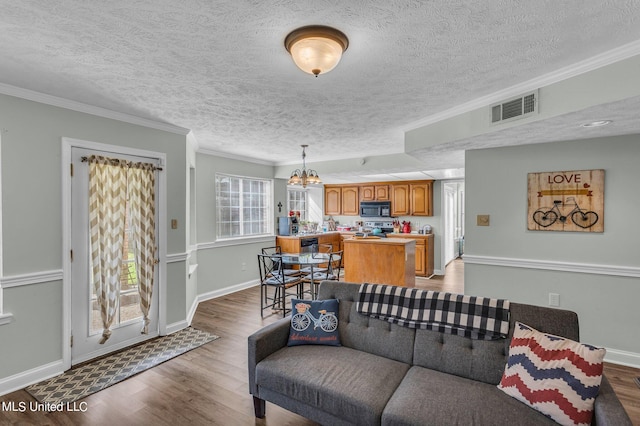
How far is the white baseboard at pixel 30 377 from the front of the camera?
2534 mm

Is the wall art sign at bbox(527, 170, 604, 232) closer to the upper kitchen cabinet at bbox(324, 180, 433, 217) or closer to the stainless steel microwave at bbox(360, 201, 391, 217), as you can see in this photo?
the upper kitchen cabinet at bbox(324, 180, 433, 217)

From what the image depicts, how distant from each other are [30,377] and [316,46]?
353 cm

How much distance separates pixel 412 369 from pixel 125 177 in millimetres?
3314

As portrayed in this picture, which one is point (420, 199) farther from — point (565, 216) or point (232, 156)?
point (232, 156)

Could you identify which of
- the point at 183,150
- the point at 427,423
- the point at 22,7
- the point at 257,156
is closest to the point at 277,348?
the point at 427,423

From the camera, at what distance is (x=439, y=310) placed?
2158 mm

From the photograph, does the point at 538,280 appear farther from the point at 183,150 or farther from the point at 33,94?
the point at 33,94

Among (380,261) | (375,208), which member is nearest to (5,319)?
(380,261)

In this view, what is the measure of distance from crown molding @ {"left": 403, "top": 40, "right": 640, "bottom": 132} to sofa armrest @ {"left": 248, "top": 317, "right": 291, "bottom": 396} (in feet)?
8.60

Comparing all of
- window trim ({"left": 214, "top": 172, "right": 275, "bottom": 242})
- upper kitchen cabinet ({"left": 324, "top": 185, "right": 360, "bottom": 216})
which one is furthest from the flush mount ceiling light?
upper kitchen cabinet ({"left": 324, "top": 185, "right": 360, "bottom": 216})

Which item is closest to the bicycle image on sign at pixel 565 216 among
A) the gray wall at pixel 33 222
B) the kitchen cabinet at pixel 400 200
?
the kitchen cabinet at pixel 400 200

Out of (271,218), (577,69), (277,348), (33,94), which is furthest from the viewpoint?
(271,218)

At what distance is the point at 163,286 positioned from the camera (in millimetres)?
3723

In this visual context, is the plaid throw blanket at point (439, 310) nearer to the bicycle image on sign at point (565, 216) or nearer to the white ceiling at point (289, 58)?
the white ceiling at point (289, 58)
